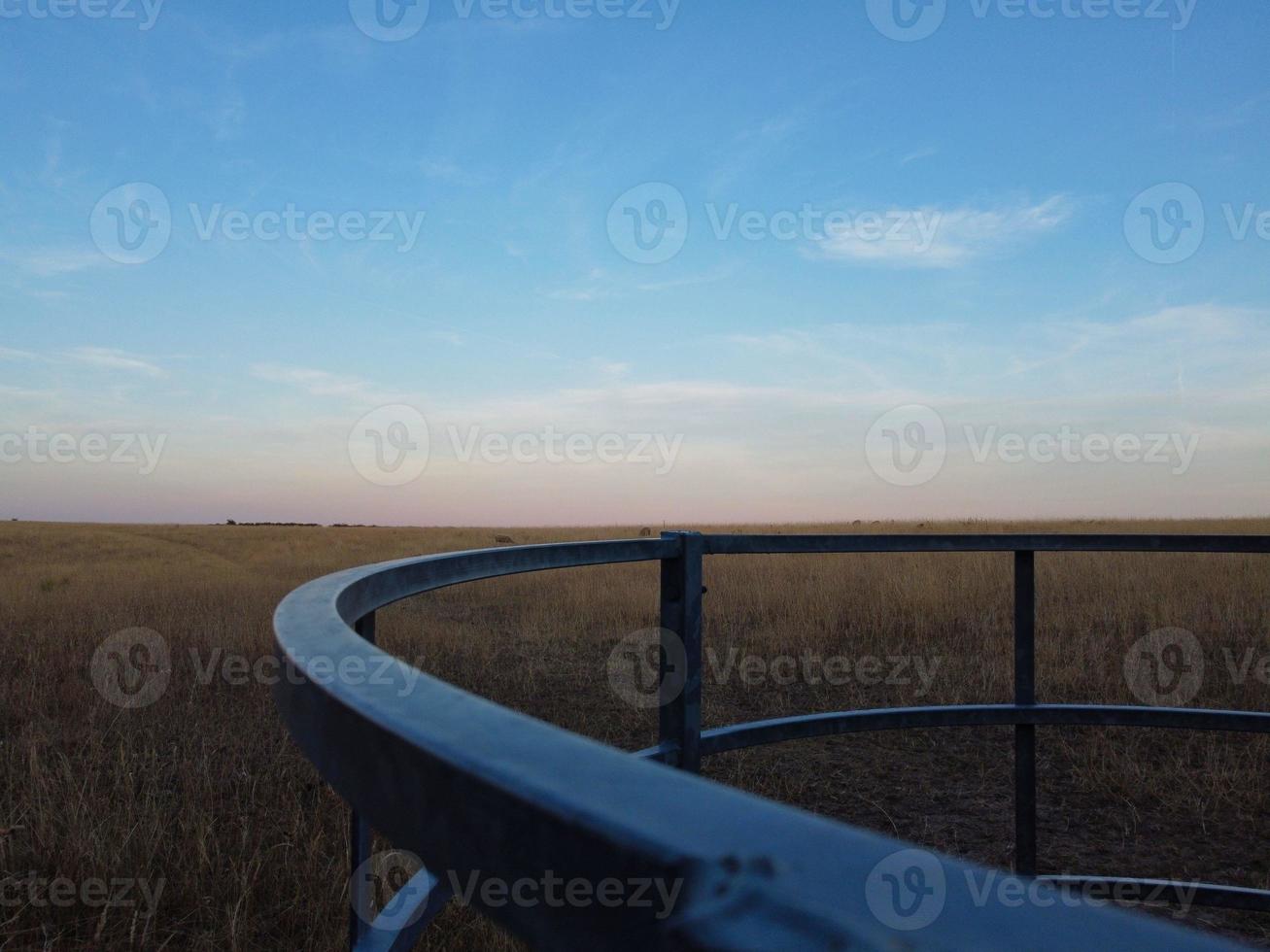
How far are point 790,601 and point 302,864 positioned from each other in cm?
829

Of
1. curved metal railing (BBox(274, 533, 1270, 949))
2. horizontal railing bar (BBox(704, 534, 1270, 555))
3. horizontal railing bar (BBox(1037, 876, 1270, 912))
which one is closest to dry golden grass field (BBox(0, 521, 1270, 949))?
horizontal railing bar (BBox(1037, 876, 1270, 912))

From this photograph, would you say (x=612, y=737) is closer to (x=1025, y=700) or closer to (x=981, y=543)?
(x=1025, y=700)

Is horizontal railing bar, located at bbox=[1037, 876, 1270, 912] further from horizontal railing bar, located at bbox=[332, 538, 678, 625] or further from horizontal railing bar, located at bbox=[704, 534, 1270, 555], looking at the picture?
horizontal railing bar, located at bbox=[332, 538, 678, 625]

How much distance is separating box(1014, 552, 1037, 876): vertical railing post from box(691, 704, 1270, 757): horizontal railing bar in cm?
8

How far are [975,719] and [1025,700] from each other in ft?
0.70

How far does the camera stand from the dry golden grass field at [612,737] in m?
3.97

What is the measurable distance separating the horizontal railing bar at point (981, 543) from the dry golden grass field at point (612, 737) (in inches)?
86.4

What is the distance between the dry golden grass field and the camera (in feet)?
13.0

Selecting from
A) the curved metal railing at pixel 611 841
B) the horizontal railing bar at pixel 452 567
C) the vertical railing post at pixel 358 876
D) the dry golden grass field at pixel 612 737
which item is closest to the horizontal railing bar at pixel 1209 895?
the dry golden grass field at pixel 612 737

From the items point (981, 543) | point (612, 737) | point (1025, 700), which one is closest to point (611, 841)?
point (981, 543)

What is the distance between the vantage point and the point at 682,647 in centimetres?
224

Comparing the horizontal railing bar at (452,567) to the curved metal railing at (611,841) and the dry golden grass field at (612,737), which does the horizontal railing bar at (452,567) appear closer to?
the curved metal railing at (611,841)

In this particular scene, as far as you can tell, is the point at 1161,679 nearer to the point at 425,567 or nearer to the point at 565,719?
the point at 565,719

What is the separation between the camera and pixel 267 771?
17.5ft
